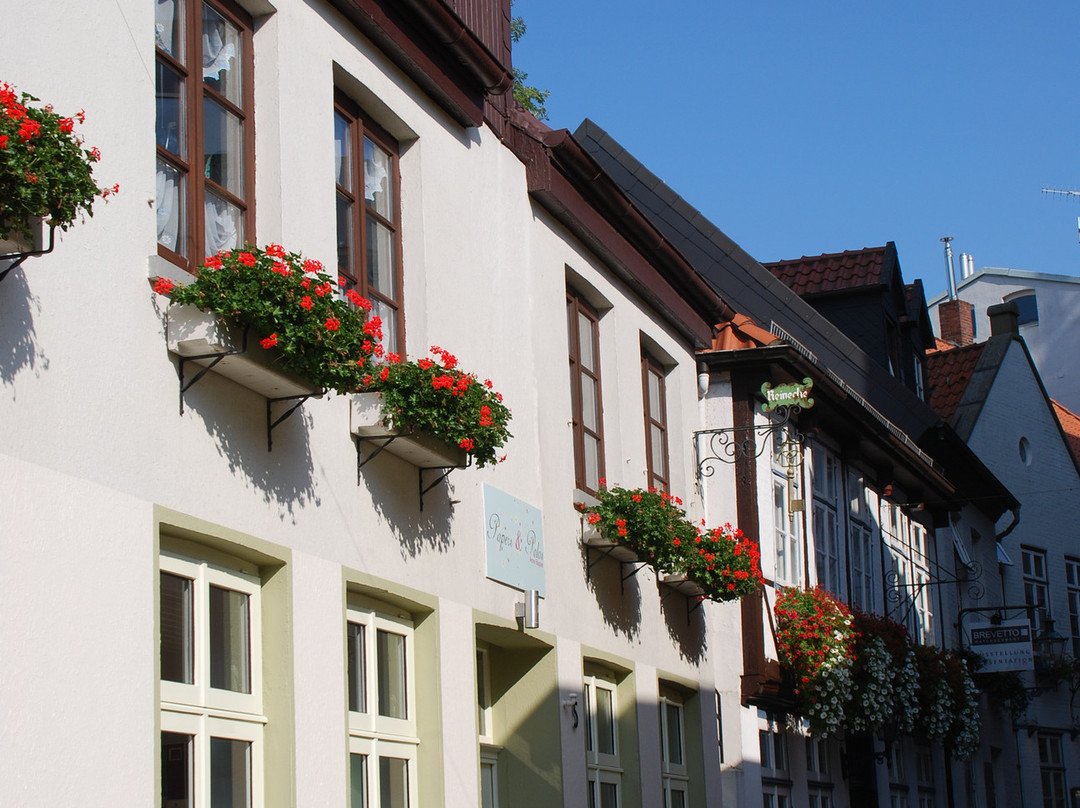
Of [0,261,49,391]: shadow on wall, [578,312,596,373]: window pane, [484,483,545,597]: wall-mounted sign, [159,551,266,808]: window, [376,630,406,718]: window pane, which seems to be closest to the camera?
[0,261,49,391]: shadow on wall

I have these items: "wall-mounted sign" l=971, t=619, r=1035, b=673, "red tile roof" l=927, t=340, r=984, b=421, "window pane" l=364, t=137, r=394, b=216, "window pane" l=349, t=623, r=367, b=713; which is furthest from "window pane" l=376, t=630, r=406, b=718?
"red tile roof" l=927, t=340, r=984, b=421

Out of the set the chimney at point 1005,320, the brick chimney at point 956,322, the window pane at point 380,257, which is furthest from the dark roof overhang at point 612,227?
the brick chimney at point 956,322

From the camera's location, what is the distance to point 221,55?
774cm

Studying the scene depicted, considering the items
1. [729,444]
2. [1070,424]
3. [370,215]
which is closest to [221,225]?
[370,215]

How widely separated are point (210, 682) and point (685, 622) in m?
7.16

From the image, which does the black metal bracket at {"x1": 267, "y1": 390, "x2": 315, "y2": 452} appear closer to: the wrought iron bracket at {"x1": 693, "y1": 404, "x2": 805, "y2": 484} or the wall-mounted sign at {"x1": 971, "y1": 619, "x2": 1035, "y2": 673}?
the wrought iron bracket at {"x1": 693, "y1": 404, "x2": 805, "y2": 484}

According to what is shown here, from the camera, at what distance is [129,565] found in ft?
20.4

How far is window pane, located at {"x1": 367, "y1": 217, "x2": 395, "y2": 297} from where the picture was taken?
9.08 metres

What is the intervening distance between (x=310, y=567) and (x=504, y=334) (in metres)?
3.39

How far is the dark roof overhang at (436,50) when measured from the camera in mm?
9078

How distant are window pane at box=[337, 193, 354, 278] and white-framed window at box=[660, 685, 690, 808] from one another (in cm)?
573

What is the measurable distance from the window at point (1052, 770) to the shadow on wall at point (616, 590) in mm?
16844

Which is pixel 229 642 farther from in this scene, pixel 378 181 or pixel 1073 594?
pixel 1073 594

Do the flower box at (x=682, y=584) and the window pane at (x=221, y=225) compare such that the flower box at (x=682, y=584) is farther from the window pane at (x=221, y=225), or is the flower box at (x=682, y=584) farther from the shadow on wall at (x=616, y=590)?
the window pane at (x=221, y=225)
